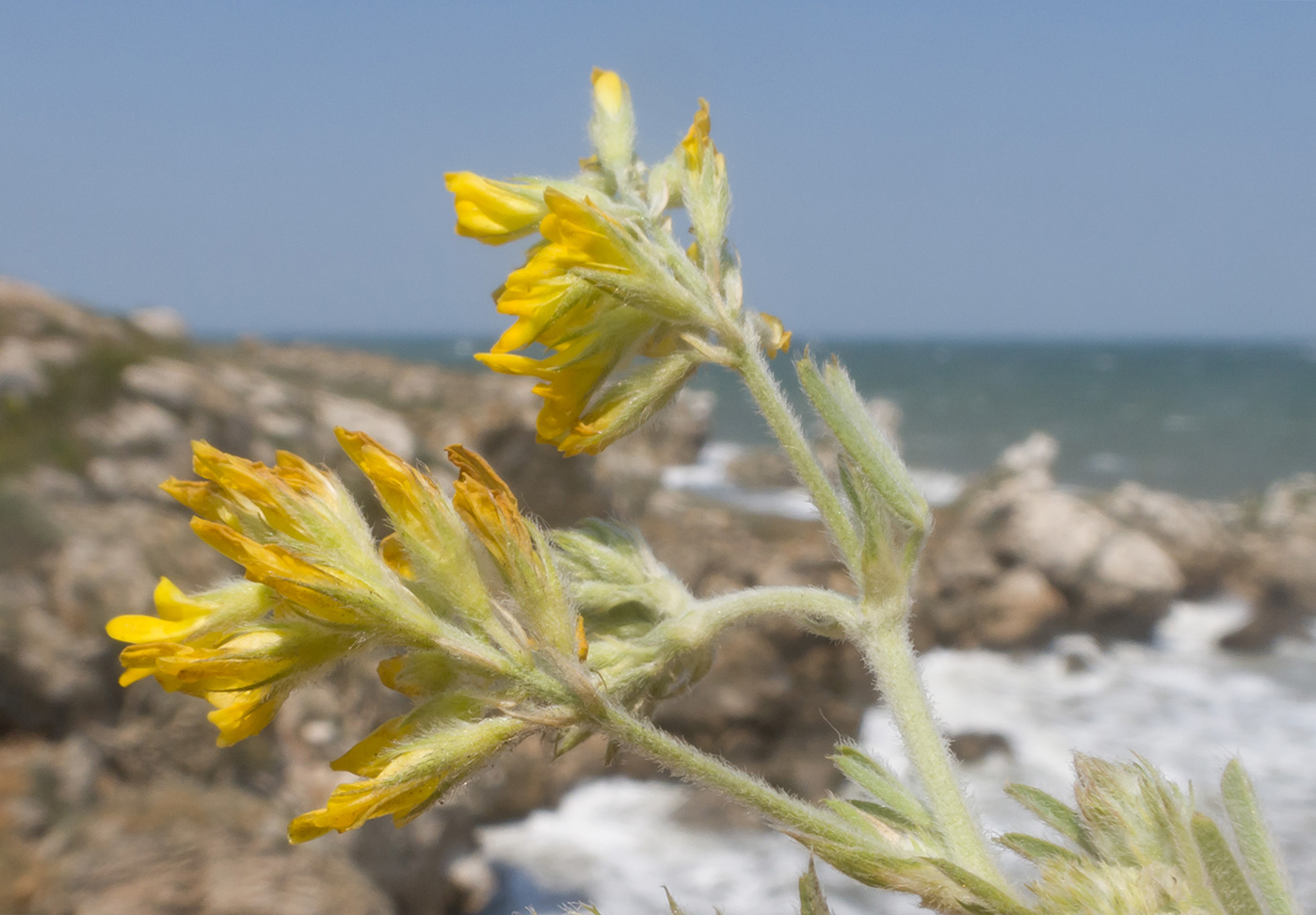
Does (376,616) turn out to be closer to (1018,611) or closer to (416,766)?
(416,766)

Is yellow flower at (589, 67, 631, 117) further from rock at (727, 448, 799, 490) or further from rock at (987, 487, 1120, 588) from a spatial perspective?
rock at (727, 448, 799, 490)

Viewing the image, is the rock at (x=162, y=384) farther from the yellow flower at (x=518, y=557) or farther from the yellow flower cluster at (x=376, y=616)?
the yellow flower at (x=518, y=557)

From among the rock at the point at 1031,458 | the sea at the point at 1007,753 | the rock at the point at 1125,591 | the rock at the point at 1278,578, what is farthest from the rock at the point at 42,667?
the rock at the point at 1031,458

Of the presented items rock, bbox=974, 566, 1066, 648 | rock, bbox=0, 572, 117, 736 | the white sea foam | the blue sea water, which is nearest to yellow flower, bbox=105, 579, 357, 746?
rock, bbox=0, 572, 117, 736

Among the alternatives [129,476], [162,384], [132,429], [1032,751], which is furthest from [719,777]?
[1032,751]

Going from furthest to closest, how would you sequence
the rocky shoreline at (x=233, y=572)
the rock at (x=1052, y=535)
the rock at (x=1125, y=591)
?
1. the rock at (x=1052, y=535)
2. the rock at (x=1125, y=591)
3. the rocky shoreline at (x=233, y=572)
